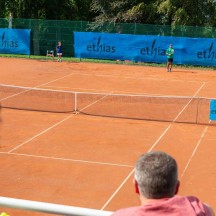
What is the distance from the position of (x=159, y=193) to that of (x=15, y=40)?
2988cm

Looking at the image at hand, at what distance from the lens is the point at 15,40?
30.9m

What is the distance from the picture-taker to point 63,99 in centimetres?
1656

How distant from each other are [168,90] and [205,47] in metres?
8.63

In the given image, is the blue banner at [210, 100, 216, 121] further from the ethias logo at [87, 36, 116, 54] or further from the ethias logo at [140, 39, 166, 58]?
the ethias logo at [87, 36, 116, 54]

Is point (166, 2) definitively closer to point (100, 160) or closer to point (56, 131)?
point (56, 131)

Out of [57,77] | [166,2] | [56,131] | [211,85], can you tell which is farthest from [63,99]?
[166,2]

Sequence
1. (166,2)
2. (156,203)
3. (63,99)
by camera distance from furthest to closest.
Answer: (166,2)
(63,99)
(156,203)

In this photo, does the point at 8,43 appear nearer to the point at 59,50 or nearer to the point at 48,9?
the point at 59,50

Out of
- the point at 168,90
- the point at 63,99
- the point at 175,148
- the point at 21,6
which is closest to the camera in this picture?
the point at 175,148

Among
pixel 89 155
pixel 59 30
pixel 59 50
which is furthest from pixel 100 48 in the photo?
pixel 89 155

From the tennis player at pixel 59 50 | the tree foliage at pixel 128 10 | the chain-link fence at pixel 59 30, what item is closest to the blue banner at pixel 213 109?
the chain-link fence at pixel 59 30

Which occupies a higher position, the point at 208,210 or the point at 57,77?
the point at 208,210

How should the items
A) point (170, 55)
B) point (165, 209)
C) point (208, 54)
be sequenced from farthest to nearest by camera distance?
point (208, 54) → point (170, 55) → point (165, 209)

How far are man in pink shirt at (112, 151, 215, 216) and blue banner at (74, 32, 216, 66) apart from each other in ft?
84.0
